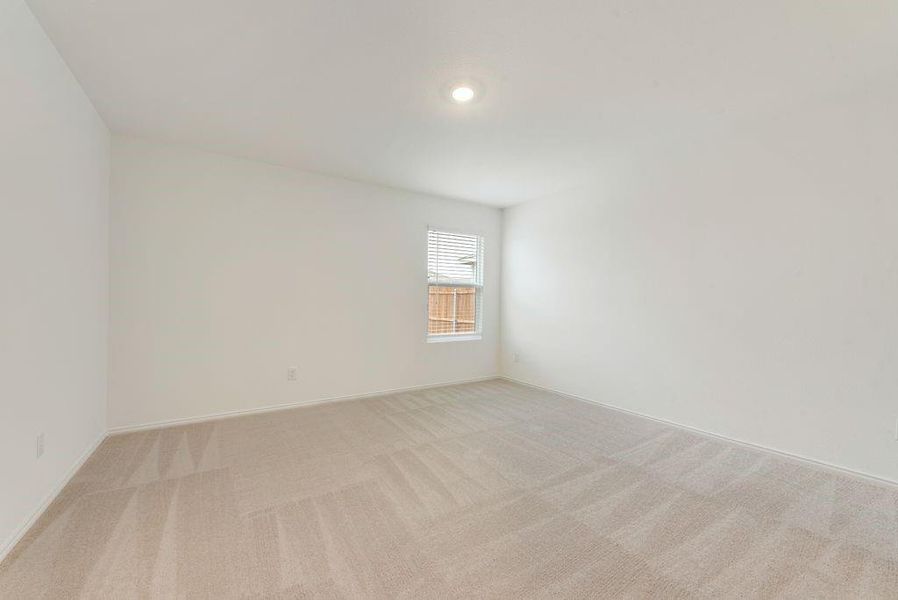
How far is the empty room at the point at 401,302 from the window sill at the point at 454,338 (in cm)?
64

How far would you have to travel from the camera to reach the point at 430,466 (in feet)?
7.52

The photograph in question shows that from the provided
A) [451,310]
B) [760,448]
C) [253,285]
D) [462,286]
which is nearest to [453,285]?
[462,286]

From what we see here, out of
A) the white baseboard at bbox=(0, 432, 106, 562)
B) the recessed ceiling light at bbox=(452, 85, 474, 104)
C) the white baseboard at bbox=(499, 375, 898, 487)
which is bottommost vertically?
the white baseboard at bbox=(0, 432, 106, 562)

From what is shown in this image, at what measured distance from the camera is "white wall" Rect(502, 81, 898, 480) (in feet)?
7.12

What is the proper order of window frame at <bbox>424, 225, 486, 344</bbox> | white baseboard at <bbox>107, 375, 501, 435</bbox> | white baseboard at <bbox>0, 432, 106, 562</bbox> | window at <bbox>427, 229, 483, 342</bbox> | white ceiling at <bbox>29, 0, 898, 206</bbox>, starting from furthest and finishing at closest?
window at <bbox>427, 229, 483, 342</bbox> → window frame at <bbox>424, 225, 486, 344</bbox> → white baseboard at <bbox>107, 375, 501, 435</bbox> → white ceiling at <bbox>29, 0, 898, 206</bbox> → white baseboard at <bbox>0, 432, 106, 562</bbox>

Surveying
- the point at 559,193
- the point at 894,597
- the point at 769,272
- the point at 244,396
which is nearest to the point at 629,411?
Result: the point at 769,272

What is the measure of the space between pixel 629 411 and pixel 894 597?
6.93 ft

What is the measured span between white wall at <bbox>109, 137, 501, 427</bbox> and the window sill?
0.30 ft

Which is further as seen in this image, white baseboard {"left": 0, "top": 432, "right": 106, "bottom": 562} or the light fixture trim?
the light fixture trim

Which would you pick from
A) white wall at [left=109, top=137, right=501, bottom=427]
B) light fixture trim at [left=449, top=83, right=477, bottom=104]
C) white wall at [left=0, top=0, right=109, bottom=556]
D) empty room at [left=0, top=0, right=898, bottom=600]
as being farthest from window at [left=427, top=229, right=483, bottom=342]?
white wall at [left=0, top=0, right=109, bottom=556]

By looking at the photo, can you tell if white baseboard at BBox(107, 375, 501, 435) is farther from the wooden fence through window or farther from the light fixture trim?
the light fixture trim

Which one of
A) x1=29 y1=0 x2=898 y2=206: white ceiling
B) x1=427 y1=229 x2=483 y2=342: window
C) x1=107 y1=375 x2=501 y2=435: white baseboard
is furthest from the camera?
x1=427 y1=229 x2=483 y2=342: window

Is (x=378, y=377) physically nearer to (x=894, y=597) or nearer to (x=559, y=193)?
(x=559, y=193)

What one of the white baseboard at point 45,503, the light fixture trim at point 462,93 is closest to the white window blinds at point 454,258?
the light fixture trim at point 462,93
